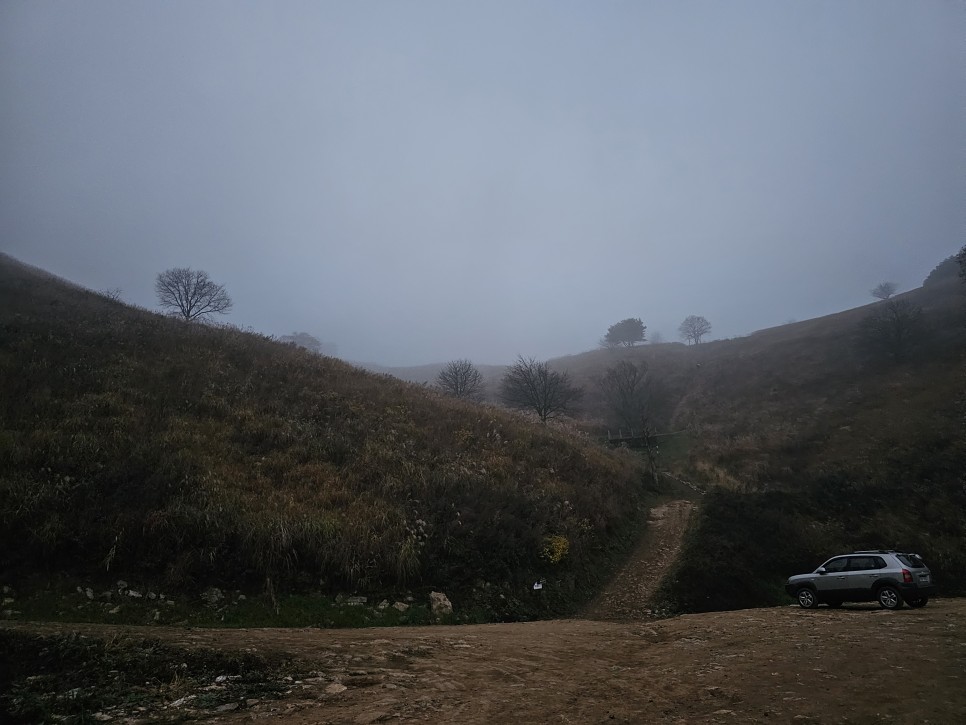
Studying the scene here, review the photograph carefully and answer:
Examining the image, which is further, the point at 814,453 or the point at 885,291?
the point at 885,291

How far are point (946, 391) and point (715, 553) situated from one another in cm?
2580

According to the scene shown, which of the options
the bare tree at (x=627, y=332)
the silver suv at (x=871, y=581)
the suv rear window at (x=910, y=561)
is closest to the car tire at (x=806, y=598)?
the silver suv at (x=871, y=581)

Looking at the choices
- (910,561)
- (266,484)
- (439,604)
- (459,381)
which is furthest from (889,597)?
(459,381)

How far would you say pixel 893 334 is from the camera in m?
38.8

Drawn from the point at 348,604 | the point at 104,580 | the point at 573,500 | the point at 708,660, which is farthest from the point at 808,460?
the point at 104,580

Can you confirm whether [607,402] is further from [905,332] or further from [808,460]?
[905,332]

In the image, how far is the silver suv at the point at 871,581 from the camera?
1072cm

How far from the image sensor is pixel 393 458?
16.0 metres

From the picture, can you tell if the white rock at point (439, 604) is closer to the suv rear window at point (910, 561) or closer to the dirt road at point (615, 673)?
the dirt road at point (615, 673)

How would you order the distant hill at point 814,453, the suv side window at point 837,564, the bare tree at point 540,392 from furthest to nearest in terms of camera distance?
1. the bare tree at point 540,392
2. the distant hill at point 814,453
3. the suv side window at point 837,564

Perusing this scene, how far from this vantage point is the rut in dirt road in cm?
1240

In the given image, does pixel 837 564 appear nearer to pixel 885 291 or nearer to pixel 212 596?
pixel 212 596

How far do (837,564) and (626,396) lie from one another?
3041cm

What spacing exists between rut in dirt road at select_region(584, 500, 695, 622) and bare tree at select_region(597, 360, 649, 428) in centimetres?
2025
